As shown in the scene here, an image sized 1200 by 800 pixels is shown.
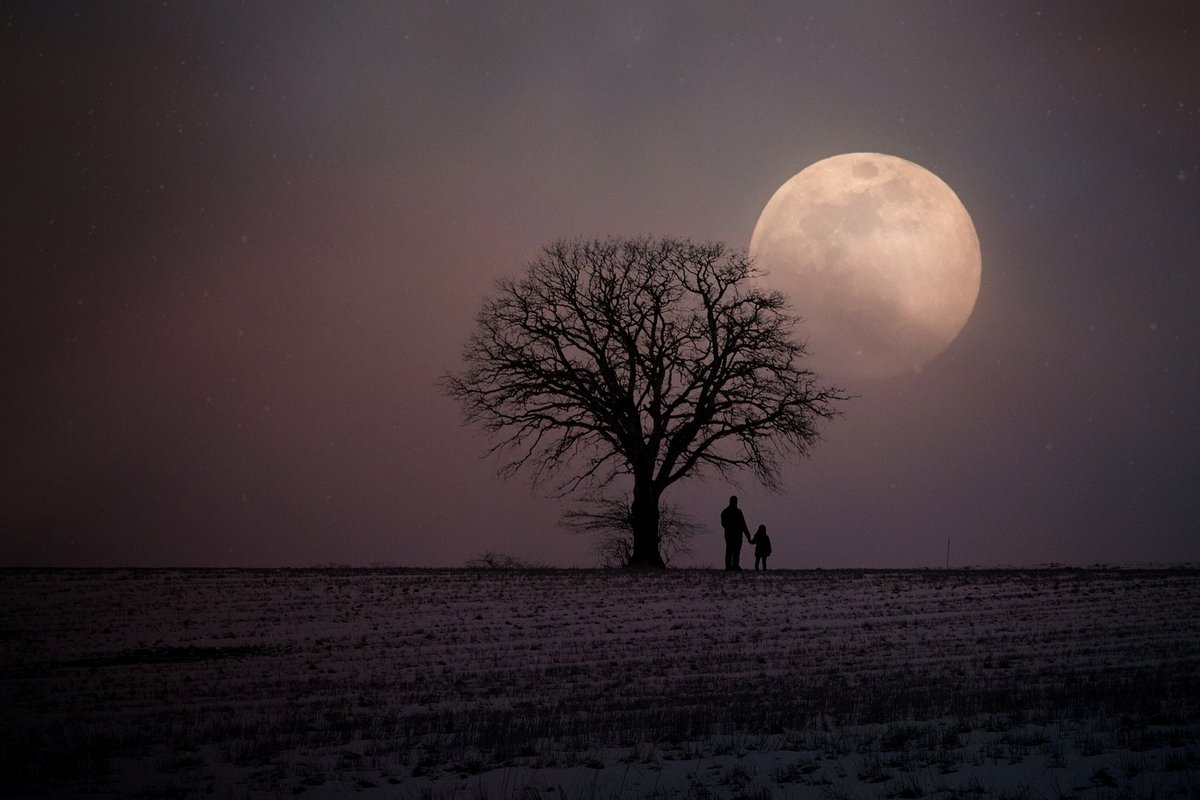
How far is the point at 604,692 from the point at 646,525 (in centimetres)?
2430

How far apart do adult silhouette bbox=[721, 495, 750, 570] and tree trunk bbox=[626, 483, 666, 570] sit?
362cm

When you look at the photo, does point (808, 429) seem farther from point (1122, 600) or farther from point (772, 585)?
point (1122, 600)

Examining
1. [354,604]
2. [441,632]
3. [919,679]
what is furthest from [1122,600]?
[354,604]

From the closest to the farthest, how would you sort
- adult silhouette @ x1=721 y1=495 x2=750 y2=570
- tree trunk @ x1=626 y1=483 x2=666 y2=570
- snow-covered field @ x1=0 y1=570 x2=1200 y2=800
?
snow-covered field @ x1=0 y1=570 x2=1200 y2=800 < adult silhouette @ x1=721 y1=495 x2=750 y2=570 < tree trunk @ x1=626 y1=483 x2=666 y2=570

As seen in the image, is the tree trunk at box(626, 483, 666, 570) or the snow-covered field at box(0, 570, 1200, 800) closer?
the snow-covered field at box(0, 570, 1200, 800)

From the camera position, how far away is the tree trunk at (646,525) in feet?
125

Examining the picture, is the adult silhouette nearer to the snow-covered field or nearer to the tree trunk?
the tree trunk

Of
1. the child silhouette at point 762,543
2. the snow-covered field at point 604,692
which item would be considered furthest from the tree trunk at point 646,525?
the snow-covered field at point 604,692

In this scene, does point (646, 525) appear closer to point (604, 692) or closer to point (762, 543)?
point (762, 543)

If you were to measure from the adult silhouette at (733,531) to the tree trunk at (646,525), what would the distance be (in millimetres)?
3616

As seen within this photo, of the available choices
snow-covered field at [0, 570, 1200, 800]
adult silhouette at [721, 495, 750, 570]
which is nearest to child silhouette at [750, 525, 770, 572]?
adult silhouette at [721, 495, 750, 570]

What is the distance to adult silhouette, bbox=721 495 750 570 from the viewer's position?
3450 cm

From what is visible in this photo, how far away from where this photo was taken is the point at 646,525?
38375mm

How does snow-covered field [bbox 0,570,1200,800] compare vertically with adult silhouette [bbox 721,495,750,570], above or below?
below
